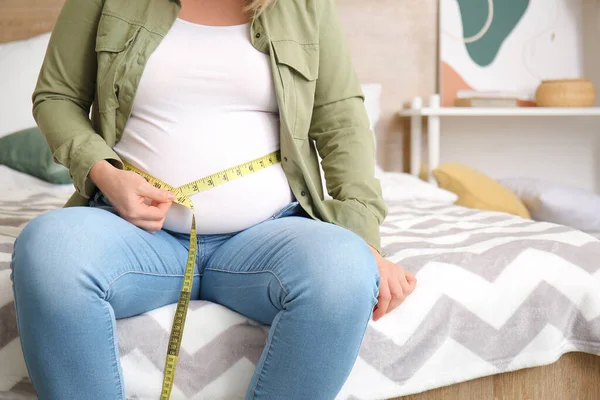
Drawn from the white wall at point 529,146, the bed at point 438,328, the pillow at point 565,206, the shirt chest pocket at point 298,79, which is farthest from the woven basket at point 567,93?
the shirt chest pocket at point 298,79

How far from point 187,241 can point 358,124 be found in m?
0.42

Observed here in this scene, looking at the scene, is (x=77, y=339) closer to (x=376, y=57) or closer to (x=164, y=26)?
(x=164, y=26)

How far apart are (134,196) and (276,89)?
0.35 meters

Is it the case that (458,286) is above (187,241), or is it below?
below

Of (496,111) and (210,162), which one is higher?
(210,162)

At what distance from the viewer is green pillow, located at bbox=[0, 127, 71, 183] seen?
2281mm

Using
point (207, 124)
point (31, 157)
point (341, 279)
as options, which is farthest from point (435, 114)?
point (341, 279)

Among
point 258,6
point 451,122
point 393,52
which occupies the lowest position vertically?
point 451,122

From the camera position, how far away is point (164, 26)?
121 centimetres

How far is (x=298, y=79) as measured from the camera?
1260mm

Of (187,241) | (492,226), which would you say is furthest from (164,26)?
(492,226)

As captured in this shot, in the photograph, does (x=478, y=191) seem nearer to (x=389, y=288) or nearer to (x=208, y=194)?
(x=389, y=288)

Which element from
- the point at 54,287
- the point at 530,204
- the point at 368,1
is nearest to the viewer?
the point at 54,287

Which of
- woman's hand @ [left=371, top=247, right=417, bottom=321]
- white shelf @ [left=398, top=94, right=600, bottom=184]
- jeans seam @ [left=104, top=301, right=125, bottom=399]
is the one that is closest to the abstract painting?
white shelf @ [left=398, top=94, right=600, bottom=184]
